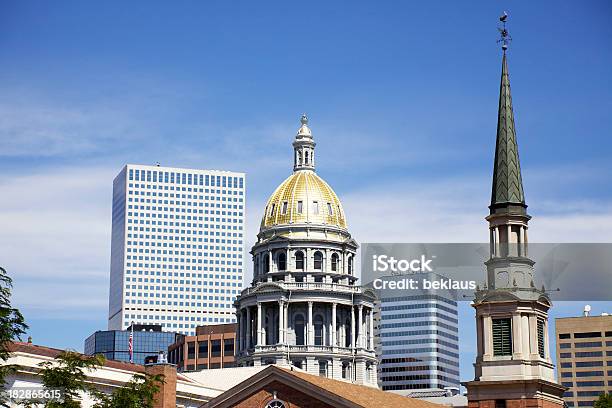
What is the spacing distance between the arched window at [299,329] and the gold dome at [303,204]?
13.1 meters

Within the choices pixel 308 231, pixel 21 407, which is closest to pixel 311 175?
pixel 308 231

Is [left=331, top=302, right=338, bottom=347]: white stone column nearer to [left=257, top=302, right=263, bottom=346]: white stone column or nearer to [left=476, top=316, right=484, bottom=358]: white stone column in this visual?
[left=257, top=302, right=263, bottom=346]: white stone column

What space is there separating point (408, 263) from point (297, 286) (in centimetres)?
8660

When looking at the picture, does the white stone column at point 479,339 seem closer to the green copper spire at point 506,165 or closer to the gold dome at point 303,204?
the green copper spire at point 506,165

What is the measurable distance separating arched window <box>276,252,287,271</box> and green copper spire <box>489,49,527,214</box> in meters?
88.4

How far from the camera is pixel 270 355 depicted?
179 m

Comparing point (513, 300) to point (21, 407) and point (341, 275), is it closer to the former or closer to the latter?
point (21, 407)

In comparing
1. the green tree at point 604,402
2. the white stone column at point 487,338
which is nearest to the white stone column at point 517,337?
the white stone column at point 487,338

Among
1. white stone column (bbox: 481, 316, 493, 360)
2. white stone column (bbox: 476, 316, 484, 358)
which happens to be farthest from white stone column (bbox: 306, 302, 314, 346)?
white stone column (bbox: 481, 316, 493, 360)

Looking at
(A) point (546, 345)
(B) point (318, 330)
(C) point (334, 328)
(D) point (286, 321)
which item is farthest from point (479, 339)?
(B) point (318, 330)

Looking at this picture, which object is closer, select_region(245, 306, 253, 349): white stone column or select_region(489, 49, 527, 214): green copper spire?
select_region(489, 49, 527, 214): green copper spire

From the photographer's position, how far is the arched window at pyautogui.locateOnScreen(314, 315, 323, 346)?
183 metres

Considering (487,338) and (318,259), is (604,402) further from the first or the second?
(318,259)

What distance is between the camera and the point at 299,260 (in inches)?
7382
